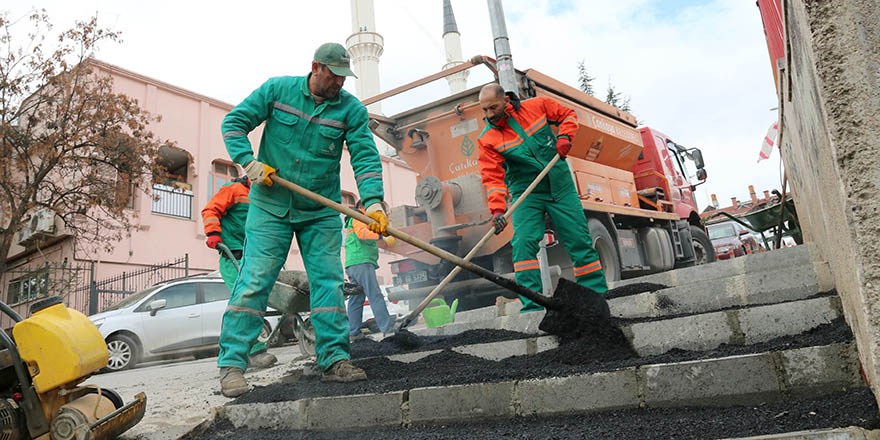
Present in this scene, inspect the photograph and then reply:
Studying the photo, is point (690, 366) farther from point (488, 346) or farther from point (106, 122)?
point (106, 122)

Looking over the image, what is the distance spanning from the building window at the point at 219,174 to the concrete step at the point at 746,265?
15325 mm

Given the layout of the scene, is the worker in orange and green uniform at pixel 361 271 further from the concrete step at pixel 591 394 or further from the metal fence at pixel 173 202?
the metal fence at pixel 173 202

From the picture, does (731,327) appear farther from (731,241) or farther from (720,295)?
(731,241)

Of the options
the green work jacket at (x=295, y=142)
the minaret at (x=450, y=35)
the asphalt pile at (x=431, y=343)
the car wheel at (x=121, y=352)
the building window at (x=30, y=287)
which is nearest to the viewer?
the green work jacket at (x=295, y=142)

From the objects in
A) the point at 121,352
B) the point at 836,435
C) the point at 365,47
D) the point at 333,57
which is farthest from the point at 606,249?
the point at 365,47

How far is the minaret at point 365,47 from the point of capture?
99.3 feet

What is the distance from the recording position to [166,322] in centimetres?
876

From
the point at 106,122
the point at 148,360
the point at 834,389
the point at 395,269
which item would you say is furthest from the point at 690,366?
the point at 106,122

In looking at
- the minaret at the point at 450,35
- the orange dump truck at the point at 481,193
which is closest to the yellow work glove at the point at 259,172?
the orange dump truck at the point at 481,193

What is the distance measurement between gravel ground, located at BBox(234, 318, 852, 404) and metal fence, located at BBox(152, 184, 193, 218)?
1476cm

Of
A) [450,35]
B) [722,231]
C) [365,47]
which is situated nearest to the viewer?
[722,231]

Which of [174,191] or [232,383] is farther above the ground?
[174,191]

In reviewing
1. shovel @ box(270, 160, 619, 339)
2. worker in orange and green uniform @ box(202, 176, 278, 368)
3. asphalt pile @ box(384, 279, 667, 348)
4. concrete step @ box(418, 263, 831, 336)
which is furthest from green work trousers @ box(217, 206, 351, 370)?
worker in orange and green uniform @ box(202, 176, 278, 368)

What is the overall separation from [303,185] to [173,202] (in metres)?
14.9
